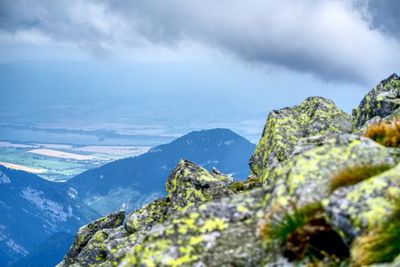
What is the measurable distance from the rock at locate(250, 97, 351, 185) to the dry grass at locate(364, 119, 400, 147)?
442 inches

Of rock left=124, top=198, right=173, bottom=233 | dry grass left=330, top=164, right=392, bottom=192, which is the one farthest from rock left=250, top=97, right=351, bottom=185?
dry grass left=330, top=164, right=392, bottom=192

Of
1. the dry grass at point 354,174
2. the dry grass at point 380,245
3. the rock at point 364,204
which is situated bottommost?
the dry grass at point 380,245

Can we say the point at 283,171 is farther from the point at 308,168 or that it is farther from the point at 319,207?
the point at 319,207

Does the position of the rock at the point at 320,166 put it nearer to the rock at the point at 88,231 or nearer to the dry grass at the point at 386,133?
the dry grass at the point at 386,133

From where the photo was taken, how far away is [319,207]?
10773mm

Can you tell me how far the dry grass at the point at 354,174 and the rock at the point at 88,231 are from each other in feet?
77.8

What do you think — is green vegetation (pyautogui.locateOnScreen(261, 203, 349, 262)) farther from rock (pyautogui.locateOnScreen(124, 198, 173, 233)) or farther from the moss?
rock (pyautogui.locateOnScreen(124, 198, 173, 233))

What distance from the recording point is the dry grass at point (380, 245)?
9.02 meters

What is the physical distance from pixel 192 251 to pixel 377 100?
16.8 m

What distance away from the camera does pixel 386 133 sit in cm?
1402

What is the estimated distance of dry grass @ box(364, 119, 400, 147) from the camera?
13.5 meters

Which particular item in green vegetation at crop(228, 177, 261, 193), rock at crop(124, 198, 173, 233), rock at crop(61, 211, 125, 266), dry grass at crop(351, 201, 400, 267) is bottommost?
rock at crop(61, 211, 125, 266)

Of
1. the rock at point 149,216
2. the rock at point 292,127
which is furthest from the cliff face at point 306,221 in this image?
the rock at point 292,127

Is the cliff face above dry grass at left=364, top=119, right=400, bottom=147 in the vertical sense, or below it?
below
